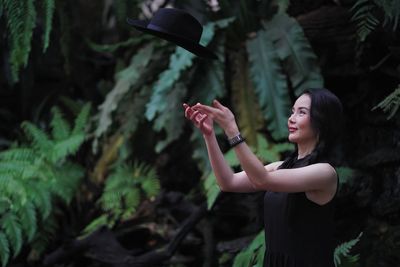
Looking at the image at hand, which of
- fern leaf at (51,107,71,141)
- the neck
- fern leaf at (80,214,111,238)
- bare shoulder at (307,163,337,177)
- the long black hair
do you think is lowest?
fern leaf at (80,214,111,238)

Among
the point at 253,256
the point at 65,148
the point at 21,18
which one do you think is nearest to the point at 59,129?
the point at 65,148

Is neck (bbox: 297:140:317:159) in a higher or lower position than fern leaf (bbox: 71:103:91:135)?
lower

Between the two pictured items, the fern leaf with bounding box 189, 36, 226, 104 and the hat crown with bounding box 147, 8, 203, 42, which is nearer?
the hat crown with bounding box 147, 8, 203, 42

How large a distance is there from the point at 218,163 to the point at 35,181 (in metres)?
1.79

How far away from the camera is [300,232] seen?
1.58 meters

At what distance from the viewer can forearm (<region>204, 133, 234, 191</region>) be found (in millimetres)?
1577

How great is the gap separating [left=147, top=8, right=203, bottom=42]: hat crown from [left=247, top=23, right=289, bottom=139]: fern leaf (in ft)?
4.34

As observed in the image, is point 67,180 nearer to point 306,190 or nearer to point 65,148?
point 65,148

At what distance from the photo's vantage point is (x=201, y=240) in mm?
3266

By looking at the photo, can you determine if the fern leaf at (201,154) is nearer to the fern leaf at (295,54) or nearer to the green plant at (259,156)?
the green plant at (259,156)

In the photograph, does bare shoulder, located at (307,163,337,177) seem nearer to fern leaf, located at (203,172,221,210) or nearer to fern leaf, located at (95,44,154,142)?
fern leaf, located at (203,172,221,210)

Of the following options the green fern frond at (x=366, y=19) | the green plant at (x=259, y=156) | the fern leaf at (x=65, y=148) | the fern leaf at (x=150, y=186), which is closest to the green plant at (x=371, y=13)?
the green fern frond at (x=366, y=19)

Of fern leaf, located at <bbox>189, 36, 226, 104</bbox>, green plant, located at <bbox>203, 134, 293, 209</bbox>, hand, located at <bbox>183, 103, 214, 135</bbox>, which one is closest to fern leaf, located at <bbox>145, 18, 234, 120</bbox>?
fern leaf, located at <bbox>189, 36, 226, 104</bbox>

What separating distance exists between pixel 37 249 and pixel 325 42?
2027 millimetres
